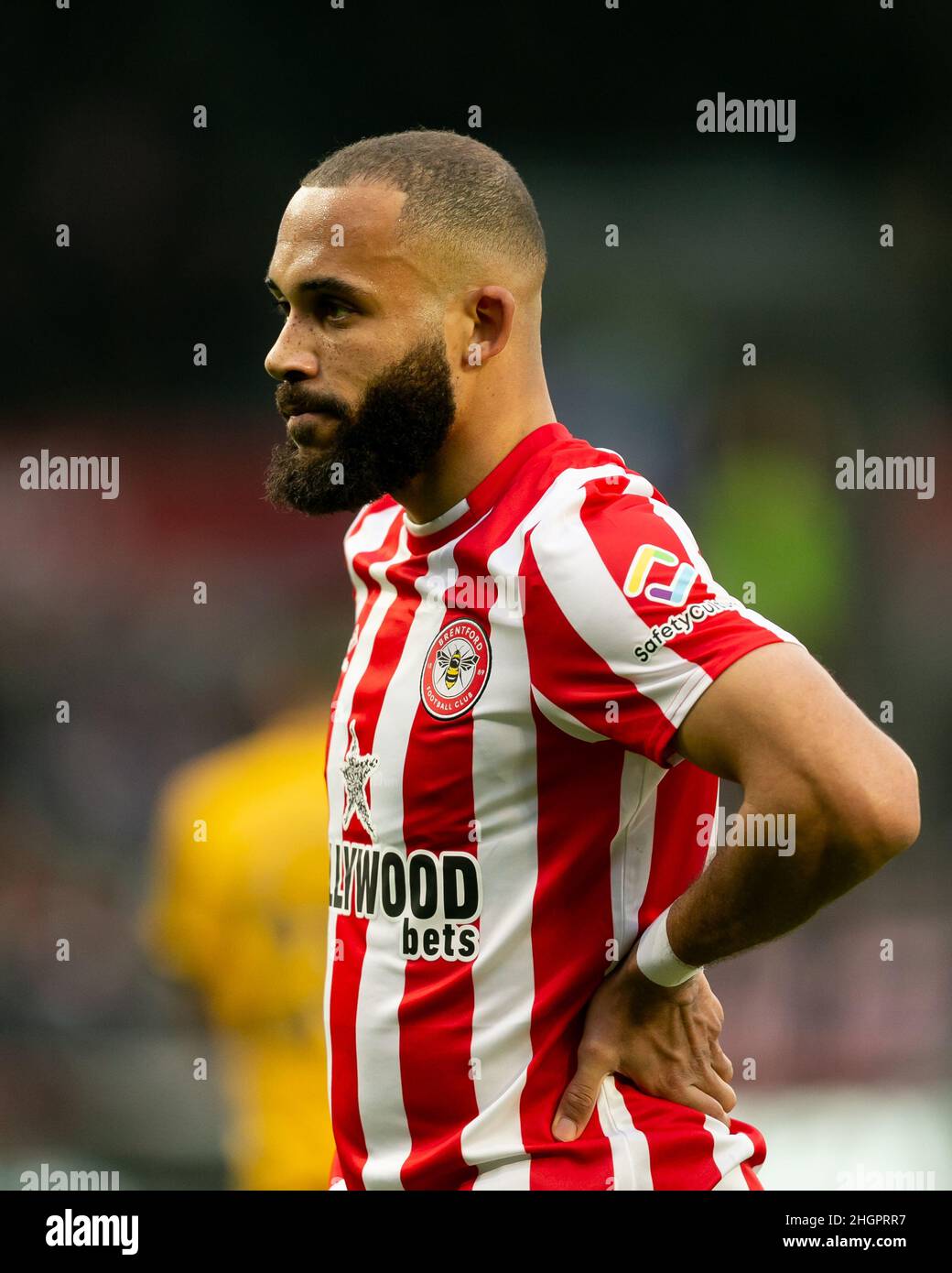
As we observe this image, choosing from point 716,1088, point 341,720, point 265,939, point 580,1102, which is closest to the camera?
point 580,1102

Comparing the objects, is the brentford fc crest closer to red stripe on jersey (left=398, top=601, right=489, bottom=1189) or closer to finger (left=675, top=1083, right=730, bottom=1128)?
red stripe on jersey (left=398, top=601, right=489, bottom=1189)

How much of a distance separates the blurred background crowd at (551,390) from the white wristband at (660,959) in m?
3.42

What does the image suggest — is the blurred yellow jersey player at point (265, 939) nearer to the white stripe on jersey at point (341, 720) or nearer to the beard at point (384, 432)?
the white stripe on jersey at point (341, 720)

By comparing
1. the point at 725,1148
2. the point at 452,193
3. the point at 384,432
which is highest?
the point at 452,193

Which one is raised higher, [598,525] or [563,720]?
[598,525]

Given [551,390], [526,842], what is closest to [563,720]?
[526,842]

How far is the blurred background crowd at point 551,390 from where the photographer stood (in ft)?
19.5

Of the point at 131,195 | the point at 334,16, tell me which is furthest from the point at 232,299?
the point at 334,16

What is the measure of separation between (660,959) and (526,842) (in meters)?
0.22

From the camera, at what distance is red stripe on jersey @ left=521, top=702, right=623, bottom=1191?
1982 mm

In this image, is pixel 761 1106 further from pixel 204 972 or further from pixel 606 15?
pixel 606 15

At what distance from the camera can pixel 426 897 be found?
2.06 metres

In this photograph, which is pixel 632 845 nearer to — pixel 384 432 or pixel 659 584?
pixel 659 584

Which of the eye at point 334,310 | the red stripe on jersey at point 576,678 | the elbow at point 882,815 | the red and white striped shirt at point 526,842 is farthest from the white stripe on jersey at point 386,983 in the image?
the elbow at point 882,815
